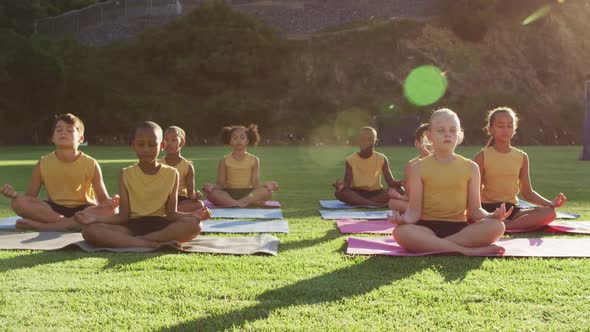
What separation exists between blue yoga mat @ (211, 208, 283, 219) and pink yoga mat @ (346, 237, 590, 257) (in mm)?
2167

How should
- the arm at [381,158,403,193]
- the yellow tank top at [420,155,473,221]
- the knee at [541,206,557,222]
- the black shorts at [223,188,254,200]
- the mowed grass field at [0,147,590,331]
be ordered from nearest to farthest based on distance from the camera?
the mowed grass field at [0,147,590,331]
the yellow tank top at [420,155,473,221]
the knee at [541,206,557,222]
the arm at [381,158,403,193]
the black shorts at [223,188,254,200]

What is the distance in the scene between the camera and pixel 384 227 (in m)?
6.66

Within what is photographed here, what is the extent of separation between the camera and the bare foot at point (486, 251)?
16.1 feet

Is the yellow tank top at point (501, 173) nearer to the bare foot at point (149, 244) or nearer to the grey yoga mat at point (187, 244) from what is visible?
the grey yoga mat at point (187, 244)

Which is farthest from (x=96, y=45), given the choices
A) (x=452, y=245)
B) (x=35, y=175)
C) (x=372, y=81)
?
(x=452, y=245)

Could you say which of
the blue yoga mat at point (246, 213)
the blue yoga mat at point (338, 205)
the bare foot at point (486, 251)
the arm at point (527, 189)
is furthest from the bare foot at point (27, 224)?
the arm at point (527, 189)

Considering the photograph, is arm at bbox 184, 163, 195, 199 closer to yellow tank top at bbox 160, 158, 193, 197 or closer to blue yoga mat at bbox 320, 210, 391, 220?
yellow tank top at bbox 160, 158, 193, 197

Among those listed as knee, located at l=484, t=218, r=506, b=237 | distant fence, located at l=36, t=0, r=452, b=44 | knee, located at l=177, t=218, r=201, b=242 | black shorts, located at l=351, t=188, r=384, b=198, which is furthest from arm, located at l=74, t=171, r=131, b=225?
distant fence, located at l=36, t=0, r=452, b=44

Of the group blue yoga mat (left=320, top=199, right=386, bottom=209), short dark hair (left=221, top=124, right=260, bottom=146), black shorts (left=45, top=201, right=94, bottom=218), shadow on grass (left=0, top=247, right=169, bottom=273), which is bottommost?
blue yoga mat (left=320, top=199, right=386, bottom=209)

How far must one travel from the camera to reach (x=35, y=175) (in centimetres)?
662

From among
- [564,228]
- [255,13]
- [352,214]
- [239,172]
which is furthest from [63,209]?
[255,13]

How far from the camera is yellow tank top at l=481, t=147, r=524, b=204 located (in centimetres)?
663

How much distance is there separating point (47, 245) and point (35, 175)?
4.75 feet

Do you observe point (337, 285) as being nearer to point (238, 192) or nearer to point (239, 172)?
point (238, 192)
